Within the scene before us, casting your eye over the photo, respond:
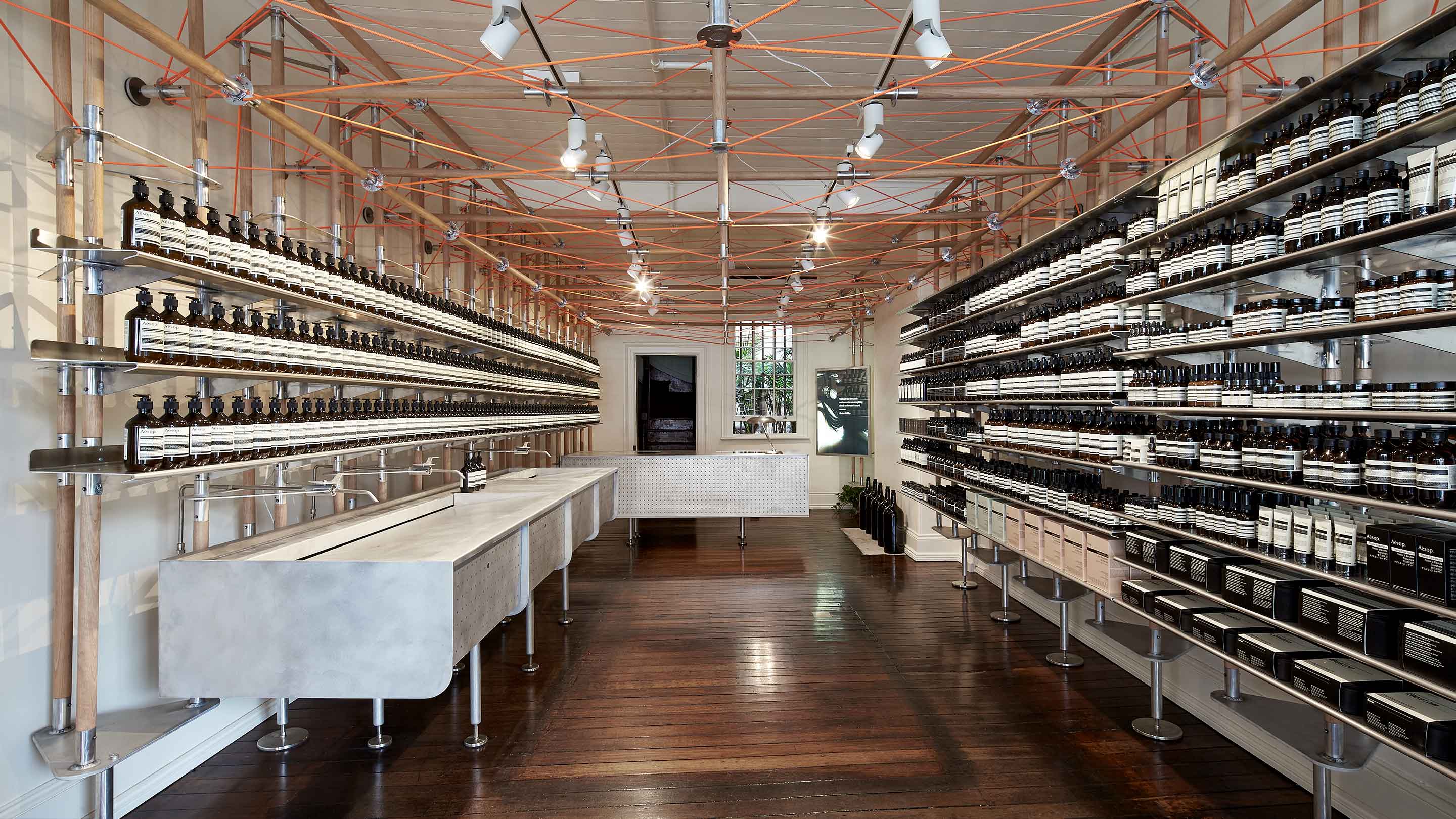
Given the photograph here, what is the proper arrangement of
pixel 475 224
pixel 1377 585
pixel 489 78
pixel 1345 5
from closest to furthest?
pixel 1377 585
pixel 1345 5
pixel 489 78
pixel 475 224

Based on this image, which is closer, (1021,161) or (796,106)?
(796,106)

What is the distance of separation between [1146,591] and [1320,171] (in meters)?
1.78

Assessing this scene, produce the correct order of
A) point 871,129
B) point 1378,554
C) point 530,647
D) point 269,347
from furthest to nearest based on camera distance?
1. point 530,647
2. point 871,129
3. point 269,347
4. point 1378,554

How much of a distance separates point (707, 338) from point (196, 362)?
905cm

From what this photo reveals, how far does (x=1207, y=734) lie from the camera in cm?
338

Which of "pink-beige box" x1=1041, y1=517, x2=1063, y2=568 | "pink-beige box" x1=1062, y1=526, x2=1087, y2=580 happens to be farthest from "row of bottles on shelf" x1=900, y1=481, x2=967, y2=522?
"pink-beige box" x1=1062, y1=526, x2=1087, y2=580

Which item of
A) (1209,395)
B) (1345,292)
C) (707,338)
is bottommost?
(1209,395)

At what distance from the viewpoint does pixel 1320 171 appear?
2268 millimetres

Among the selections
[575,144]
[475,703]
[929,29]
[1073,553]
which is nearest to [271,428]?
[475,703]

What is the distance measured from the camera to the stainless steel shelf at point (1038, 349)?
3.47 meters

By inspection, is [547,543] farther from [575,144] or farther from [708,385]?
[708,385]

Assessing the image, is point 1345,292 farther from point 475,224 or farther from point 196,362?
point 475,224

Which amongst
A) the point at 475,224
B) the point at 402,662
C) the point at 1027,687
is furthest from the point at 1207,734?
the point at 475,224

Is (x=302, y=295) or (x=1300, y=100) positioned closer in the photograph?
(x=1300, y=100)
